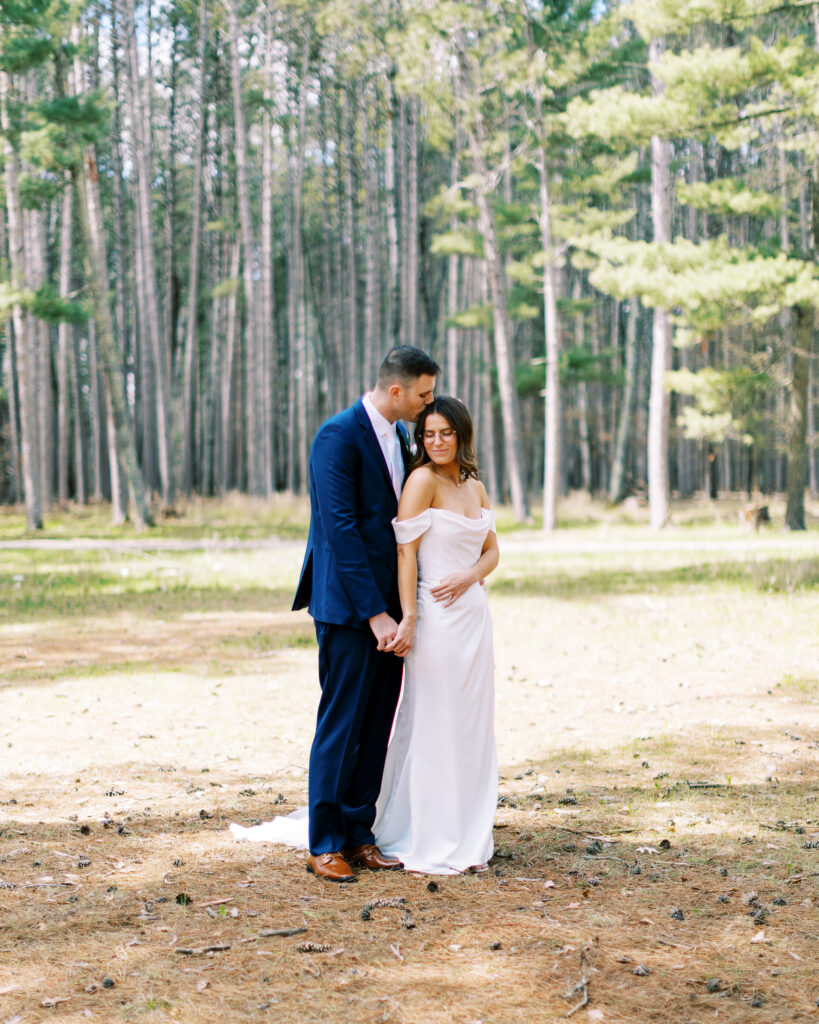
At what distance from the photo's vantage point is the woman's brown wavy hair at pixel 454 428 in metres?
3.67

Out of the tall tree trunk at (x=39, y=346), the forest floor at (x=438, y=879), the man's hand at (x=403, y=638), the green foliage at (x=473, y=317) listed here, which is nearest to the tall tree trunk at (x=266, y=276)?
the green foliage at (x=473, y=317)

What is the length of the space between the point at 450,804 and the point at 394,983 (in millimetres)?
1037

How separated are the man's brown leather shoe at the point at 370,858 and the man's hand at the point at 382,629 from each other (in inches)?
33.8

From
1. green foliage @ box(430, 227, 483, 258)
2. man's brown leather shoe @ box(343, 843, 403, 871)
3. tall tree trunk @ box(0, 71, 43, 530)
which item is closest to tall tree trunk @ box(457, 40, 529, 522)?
green foliage @ box(430, 227, 483, 258)

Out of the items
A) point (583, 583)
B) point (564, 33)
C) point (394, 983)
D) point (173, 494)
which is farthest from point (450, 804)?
point (173, 494)

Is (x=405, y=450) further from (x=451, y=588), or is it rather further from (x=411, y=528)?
(x=451, y=588)

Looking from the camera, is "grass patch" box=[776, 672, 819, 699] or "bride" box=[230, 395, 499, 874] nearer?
"bride" box=[230, 395, 499, 874]

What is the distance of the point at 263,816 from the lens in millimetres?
4418

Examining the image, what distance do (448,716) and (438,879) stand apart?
0.60 metres

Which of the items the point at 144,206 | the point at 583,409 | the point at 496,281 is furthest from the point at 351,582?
the point at 583,409

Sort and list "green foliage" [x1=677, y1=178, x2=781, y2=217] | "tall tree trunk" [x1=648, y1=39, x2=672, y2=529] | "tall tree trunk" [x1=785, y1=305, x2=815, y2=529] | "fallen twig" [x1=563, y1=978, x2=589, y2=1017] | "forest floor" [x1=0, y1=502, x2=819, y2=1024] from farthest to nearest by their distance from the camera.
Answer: "tall tree trunk" [x1=648, y1=39, x2=672, y2=529]
"tall tree trunk" [x1=785, y1=305, x2=815, y2=529]
"green foliage" [x1=677, y1=178, x2=781, y2=217]
"forest floor" [x1=0, y1=502, x2=819, y2=1024]
"fallen twig" [x1=563, y1=978, x2=589, y2=1017]

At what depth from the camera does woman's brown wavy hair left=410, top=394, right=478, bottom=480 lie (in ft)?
12.1

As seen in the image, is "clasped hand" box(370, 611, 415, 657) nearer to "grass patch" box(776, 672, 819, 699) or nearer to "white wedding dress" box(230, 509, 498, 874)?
"white wedding dress" box(230, 509, 498, 874)

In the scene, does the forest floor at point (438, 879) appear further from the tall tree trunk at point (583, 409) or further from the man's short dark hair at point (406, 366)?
the tall tree trunk at point (583, 409)
